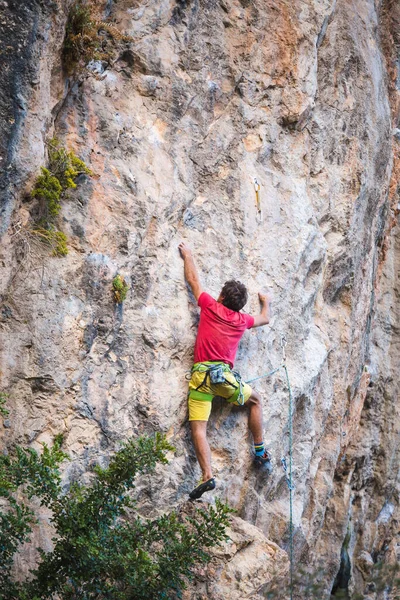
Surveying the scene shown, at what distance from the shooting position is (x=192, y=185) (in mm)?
8203

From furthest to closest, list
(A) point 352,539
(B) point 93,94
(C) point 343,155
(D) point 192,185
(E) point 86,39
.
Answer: (A) point 352,539
(C) point 343,155
(D) point 192,185
(B) point 93,94
(E) point 86,39

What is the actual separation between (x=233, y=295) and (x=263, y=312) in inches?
34.4

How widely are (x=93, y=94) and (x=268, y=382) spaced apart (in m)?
3.84

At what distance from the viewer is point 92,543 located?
533cm

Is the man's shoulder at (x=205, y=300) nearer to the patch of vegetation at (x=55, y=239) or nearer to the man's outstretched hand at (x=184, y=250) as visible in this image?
the man's outstretched hand at (x=184, y=250)

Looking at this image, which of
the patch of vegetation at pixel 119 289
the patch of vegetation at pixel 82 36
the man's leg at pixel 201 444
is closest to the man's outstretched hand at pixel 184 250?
the patch of vegetation at pixel 119 289

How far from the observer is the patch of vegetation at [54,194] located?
6684mm

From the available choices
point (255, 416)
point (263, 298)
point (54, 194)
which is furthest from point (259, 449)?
point (54, 194)

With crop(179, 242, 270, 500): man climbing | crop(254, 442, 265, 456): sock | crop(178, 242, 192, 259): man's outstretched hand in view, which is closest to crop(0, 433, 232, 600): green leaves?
crop(179, 242, 270, 500): man climbing

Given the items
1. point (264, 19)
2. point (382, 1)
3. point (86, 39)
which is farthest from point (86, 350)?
point (382, 1)

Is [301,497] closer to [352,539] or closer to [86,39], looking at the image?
[352,539]

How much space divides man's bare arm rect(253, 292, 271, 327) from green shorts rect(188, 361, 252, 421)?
877 millimetres

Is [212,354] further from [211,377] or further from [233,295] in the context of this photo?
[233,295]

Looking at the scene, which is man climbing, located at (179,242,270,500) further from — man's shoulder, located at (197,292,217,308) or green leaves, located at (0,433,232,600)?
green leaves, located at (0,433,232,600)
